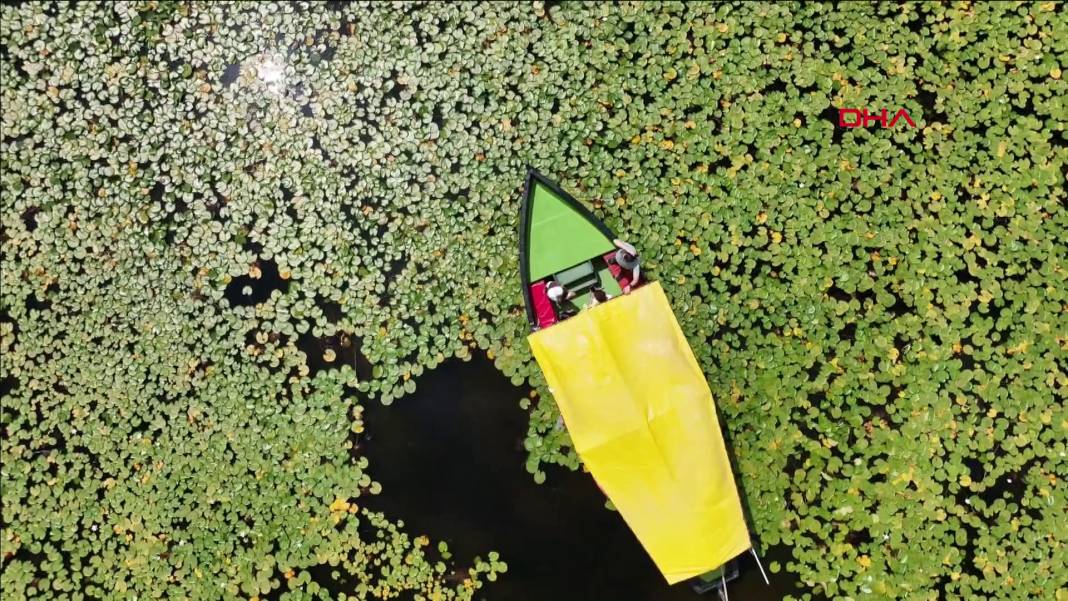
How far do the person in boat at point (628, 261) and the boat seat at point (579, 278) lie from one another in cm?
11

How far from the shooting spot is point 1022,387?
279cm

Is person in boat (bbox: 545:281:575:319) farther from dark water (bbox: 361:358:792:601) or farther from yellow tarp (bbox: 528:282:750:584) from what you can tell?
dark water (bbox: 361:358:792:601)

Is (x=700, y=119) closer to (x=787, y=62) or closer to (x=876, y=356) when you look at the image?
(x=787, y=62)

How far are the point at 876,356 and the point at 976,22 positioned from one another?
1603 mm

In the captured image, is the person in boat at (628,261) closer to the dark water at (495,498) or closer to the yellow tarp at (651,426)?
the yellow tarp at (651,426)

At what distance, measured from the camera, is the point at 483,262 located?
3.08 meters

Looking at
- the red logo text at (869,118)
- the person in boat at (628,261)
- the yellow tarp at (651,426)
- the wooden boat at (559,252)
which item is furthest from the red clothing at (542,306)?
the red logo text at (869,118)

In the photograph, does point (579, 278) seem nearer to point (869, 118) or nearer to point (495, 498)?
point (495, 498)

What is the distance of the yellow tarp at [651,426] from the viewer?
2.60 metres

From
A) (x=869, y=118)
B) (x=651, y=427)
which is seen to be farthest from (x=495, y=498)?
(x=869, y=118)

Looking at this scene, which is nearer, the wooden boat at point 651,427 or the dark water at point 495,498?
the wooden boat at point 651,427

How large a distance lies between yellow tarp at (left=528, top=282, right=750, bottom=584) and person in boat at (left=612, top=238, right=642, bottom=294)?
0.43 feet

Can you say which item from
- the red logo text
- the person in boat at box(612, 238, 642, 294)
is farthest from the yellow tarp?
the red logo text

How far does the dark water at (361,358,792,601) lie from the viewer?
298 cm
